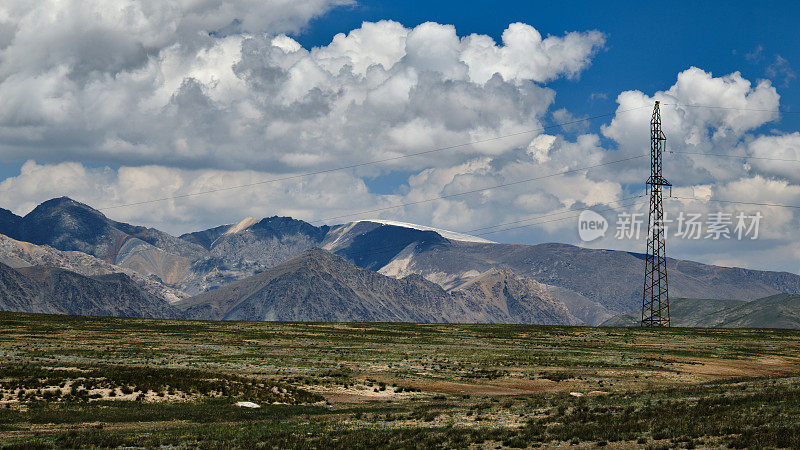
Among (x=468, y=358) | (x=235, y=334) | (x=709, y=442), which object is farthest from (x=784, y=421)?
(x=235, y=334)

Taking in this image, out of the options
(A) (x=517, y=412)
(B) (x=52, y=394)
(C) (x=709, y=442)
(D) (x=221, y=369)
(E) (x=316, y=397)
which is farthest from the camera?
(D) (x=221, y=369)

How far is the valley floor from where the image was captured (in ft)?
128

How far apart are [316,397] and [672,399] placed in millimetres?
28511

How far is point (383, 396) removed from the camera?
213ft

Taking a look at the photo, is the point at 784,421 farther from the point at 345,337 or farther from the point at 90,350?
the point at 345,337

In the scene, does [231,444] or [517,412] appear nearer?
[231,444]

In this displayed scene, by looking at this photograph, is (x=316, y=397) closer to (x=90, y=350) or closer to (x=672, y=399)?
(x=672, y=399)

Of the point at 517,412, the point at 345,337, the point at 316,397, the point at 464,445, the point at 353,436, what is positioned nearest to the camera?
the point at 464,445

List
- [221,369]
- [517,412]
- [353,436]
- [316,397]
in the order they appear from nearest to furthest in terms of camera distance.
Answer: [353,436] < [517,412] < [316,397] < [221,369]

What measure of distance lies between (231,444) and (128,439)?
19.4 feet

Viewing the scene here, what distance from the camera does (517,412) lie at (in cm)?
5028

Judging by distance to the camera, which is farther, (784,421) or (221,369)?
(221,369)

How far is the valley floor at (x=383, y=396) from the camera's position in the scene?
39.0m

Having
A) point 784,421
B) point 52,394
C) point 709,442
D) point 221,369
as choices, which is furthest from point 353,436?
point 221,369
